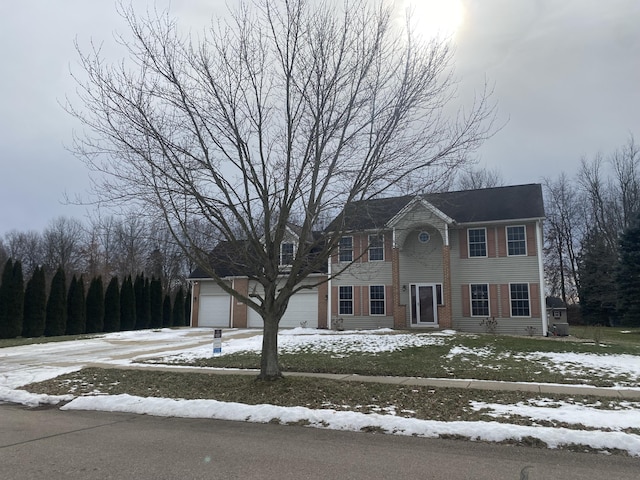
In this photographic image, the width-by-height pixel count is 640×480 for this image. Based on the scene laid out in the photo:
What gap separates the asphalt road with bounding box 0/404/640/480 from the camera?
460 centimetres

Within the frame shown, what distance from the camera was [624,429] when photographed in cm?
594

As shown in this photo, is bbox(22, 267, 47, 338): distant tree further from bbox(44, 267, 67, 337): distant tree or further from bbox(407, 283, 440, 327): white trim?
bbox(407, 283, 440, 327): white trim

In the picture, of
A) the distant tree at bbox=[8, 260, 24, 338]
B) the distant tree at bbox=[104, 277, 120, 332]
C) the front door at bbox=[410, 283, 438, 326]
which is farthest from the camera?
the distant tree at bbox=[104, 277, 120, 332]

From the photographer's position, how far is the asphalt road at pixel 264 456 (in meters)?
4.60

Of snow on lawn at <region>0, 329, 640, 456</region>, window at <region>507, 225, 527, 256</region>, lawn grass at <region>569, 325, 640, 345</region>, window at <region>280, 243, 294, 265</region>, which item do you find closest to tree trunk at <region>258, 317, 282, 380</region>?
window at <region>280, 243, 294, 265</region>

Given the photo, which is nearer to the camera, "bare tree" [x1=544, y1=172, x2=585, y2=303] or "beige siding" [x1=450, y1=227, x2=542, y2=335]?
"beige siding" [x1=450, y1=227, x2=542, y2=335]

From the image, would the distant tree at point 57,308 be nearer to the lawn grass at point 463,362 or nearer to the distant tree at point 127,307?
the distant tree at point 127,307

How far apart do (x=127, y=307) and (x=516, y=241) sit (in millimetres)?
24461

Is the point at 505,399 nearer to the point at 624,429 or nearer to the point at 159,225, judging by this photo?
the point at 624,429

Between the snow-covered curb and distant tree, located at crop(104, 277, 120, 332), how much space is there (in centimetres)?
2288

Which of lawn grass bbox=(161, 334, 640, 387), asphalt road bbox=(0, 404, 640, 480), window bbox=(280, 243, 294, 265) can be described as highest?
window bbox=(280, 243, 294, 265)

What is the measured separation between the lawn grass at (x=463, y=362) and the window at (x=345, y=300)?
891 cm

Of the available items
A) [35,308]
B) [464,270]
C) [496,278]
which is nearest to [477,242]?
[464,270]

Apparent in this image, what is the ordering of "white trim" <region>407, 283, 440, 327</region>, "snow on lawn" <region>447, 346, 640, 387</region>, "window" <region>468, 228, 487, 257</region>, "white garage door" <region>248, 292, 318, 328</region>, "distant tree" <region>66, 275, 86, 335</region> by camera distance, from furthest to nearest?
1. "distant tree" <region>66, 275, 86, 335</region>
2. "white garage door" <region>248, 292, 318, 328</region>
3. "white trim" <region>407, 283, 440, 327</region>
4. "window" <region>468, 228, 487, 257</region>
5. "snow on lawn" <region>447, 346, 640, 387</region>
